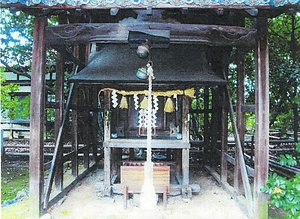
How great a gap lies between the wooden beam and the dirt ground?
10.3 feet

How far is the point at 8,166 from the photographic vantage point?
34.2 ft

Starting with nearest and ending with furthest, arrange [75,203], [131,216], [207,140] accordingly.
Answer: [131,216], [75,203], [207,140]

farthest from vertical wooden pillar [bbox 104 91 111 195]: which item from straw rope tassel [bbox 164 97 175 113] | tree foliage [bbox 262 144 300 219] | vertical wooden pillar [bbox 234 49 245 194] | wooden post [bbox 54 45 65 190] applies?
tree foliage [bbox 262 144 300 219]

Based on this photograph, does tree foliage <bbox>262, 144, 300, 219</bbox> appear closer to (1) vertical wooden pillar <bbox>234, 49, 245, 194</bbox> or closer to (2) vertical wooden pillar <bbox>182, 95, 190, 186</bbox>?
(1) vertical wooden pillar <bbox>234, 49, 245, 194</bbox>

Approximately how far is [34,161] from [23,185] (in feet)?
12.5

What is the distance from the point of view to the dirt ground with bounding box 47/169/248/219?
537 cm

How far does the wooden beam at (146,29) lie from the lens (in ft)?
16.8

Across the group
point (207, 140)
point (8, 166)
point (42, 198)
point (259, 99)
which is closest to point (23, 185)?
point (8, 166)

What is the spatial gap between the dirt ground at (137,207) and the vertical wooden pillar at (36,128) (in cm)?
44

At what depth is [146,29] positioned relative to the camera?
5.09 meters

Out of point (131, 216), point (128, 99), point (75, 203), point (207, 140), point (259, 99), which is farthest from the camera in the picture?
point (207, 140)

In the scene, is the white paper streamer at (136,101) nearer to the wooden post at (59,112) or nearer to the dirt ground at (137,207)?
the wooden post at (59,112)

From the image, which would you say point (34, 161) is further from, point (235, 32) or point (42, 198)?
point (235, 32)

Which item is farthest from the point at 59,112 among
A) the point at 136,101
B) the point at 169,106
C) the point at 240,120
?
the point at 240,120
